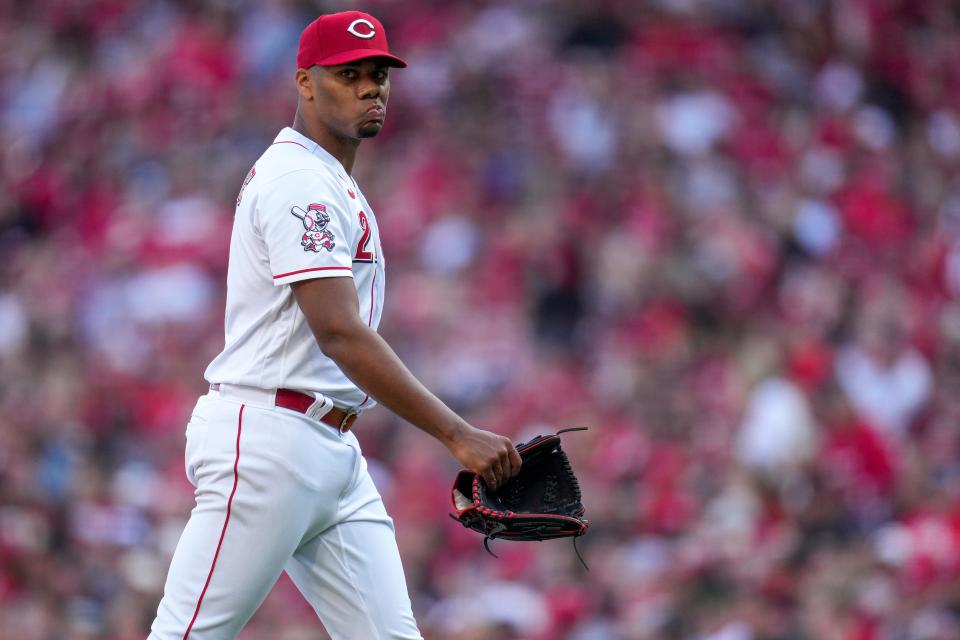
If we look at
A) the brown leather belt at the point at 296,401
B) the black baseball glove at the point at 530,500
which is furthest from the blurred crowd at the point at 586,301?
the brown leather belt at the point at 296,401

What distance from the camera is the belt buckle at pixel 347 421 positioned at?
3.42 meters

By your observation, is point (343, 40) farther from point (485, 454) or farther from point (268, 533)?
point (268, 533)

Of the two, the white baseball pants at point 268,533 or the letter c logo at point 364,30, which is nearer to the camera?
the white baseball pants at point 268,533

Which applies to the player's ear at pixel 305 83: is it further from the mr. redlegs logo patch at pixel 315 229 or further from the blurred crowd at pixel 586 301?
the blurred crowd at pixel 586 301

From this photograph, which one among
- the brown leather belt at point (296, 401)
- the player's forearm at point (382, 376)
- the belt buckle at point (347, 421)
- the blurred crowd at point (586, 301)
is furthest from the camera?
the blurred crowd at point (586, 301)

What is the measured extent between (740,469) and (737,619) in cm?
119

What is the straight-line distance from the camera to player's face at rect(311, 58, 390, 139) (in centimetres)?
343

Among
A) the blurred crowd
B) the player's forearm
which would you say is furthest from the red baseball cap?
the blurred crowd

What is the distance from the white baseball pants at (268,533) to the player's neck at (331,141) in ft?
2.18

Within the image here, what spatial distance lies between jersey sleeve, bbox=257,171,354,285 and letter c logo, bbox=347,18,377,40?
1.22ft

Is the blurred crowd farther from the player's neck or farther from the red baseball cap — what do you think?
the red baseball cap

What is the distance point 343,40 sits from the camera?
11.1 feet

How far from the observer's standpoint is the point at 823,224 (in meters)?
8.20

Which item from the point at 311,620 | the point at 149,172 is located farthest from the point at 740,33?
the point at 311,620
